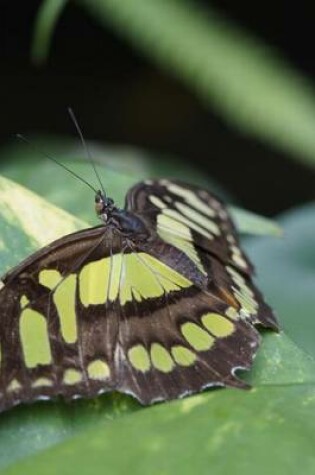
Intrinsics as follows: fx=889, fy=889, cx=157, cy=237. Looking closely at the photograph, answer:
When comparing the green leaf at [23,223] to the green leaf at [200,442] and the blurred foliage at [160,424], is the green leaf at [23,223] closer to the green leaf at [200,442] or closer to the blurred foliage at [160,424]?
the blurred foliage at [160,424]

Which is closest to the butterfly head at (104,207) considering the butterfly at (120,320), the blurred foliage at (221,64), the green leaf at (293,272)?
the butterfly at (120,320)

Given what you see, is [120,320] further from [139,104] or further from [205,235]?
[139,104]

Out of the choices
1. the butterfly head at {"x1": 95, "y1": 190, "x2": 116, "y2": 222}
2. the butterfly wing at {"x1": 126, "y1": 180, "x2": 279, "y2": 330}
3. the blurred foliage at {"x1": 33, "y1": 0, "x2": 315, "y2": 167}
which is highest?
the blurred foliage at {"x1": 33, "y1": 0, "x2": 315, "y2": 167}

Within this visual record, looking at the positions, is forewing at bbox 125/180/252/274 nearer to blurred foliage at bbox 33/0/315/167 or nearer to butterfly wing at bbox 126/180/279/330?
butterfly wing at bbox 126/180/279/330

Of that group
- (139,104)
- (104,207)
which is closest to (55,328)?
(104,207)

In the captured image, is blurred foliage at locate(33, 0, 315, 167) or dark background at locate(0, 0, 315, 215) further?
dark background at locate(0, 0, 315, 215)

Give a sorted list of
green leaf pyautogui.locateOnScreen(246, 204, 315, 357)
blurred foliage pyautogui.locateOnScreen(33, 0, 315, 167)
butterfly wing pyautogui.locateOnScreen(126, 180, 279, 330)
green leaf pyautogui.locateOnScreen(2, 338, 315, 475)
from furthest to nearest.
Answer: blurred foliage pyautogui.locateOnScreen(33, 0, 315, 167) → green leaf pyautogui.locateOnScreen(246, 204, 315, 357) → butterfly wing pyautogui.locateOnScreen(126, 180, 279, 330) → green leaf pyautogui.locateOnScreen(2, 338, 315, 475)

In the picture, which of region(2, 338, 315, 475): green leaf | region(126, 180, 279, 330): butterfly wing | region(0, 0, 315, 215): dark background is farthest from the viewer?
region(0, 0, 315, 215): dark background

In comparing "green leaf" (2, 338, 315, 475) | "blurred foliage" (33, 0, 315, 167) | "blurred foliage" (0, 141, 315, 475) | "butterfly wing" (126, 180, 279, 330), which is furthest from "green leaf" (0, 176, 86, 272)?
"blurred foliage" (33, 0, 315, 167)
